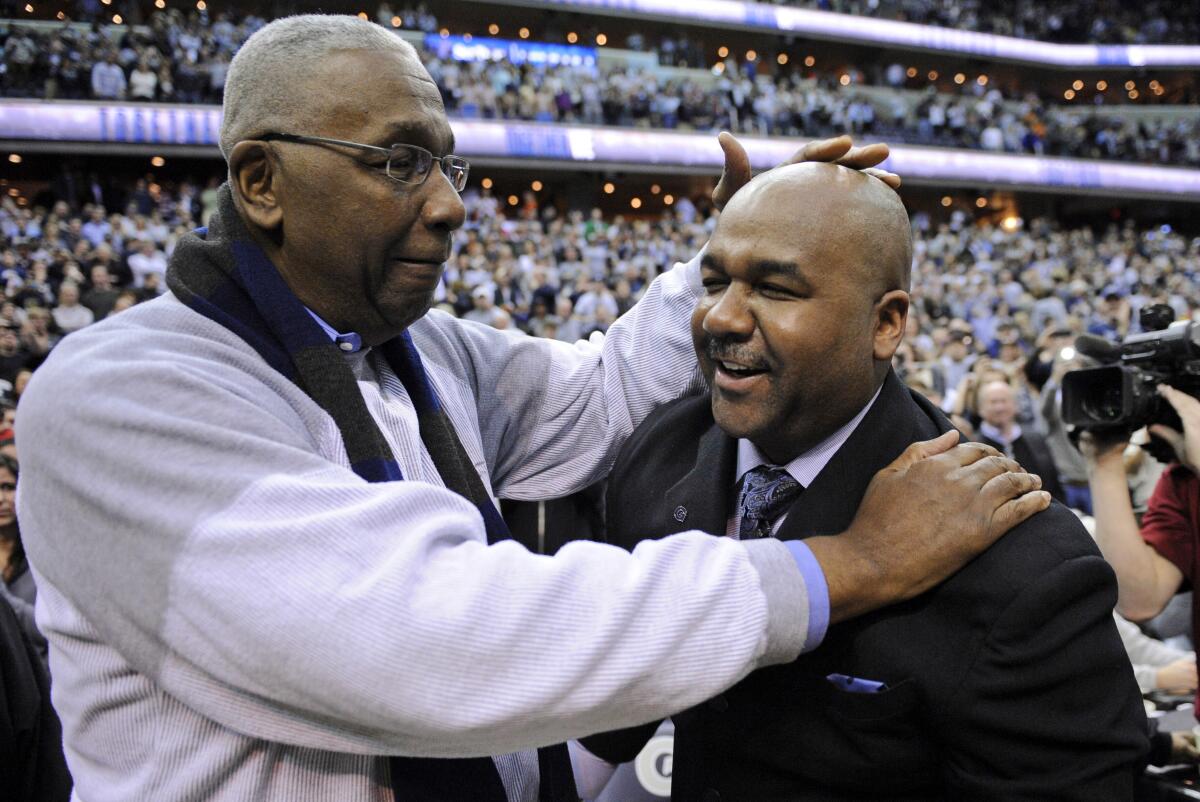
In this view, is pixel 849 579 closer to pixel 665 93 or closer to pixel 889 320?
pixel 889 320

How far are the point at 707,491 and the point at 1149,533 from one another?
5.04ft

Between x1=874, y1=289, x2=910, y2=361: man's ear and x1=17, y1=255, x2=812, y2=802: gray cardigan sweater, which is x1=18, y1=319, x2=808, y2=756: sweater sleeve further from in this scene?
x1=874, y1=289, x2=910, y2=361: man's ear

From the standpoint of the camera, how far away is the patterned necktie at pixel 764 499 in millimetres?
1504

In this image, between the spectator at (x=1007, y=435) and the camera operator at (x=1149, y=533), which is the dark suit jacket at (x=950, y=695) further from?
the spectator at (x=1007, y=435)

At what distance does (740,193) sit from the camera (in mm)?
1450

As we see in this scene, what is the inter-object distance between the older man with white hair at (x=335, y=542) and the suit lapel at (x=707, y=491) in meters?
0.02

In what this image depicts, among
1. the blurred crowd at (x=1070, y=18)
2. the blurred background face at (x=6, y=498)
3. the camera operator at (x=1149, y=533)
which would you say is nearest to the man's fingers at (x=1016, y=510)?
the camera operator at (x=1149, y=533)

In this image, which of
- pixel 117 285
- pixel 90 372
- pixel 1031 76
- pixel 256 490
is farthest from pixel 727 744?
pixel 1031 76

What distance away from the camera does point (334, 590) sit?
0.97 meters

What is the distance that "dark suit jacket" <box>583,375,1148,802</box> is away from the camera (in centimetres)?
119

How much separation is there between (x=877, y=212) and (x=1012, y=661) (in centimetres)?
64

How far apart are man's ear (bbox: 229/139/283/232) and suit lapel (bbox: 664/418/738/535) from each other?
2.59 ft

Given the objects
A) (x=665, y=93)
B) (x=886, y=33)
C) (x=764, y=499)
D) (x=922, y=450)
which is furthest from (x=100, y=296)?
(x=886, y=33)

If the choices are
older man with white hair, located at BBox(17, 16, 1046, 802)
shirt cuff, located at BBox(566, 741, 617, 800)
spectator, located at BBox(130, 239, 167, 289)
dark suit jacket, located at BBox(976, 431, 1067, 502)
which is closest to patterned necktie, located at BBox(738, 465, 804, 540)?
older man with white hair, located at BBox(17, 16, 1046, 802)
